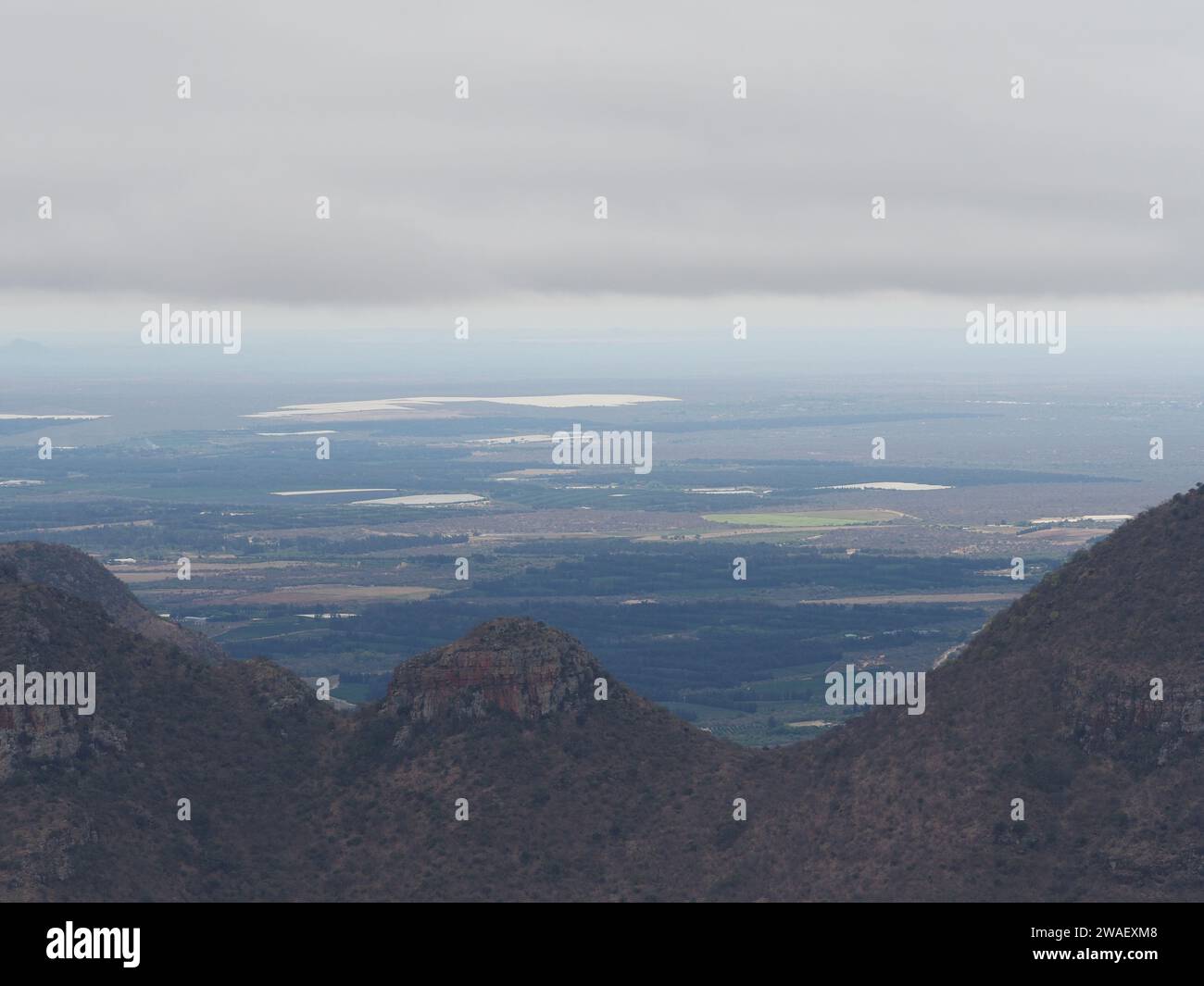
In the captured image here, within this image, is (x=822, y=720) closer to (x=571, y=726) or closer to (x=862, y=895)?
(x=571, y=726)

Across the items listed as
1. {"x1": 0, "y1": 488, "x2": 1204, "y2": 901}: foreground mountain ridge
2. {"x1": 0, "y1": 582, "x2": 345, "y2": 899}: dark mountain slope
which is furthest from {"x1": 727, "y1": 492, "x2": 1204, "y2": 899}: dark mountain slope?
{"x1": 0, "y1": 582, "x2": 345, "y2": 899}: dark mountain slope

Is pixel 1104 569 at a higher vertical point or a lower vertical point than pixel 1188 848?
higher

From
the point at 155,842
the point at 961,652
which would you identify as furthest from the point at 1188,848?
the point at 155,842

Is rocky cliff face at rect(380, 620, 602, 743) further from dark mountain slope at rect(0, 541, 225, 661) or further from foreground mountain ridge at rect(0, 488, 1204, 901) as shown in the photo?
dark mountain slope at rect(0, 541, 225, 661)

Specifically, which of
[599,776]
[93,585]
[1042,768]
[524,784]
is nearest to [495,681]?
[524,784]

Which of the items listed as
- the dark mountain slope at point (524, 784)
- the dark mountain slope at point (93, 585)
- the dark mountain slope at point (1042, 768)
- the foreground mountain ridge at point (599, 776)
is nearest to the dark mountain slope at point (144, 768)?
the foreground mountain ridge at point (599, 776)

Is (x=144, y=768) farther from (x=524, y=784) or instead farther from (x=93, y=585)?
(x=93, y=585)

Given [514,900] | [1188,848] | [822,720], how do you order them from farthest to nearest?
[822,720]
[514,900]
[1188,848]
